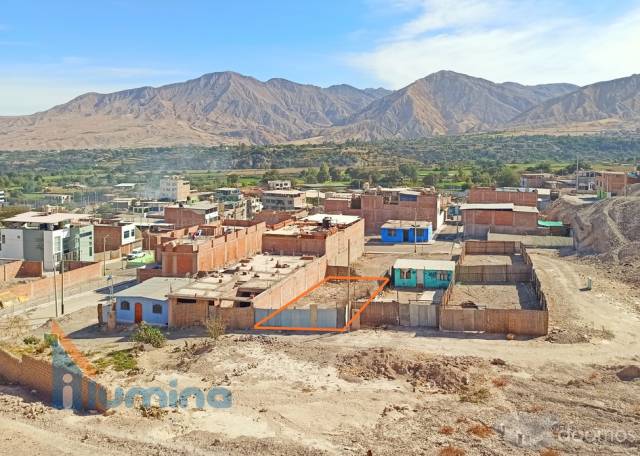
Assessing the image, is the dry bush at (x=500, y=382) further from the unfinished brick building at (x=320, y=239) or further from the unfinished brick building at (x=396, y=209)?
the unfinished brick building at (x=396, y=209)

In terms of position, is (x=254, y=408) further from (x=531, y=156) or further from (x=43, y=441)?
(x=531, y=156)

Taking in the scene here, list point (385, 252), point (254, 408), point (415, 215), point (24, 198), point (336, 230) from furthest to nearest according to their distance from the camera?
point (24, 198) < point (415, 215) < point (385, 252) < point (336, 230) < point (254, 408)

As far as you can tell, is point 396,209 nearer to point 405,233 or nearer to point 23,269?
point 405,233

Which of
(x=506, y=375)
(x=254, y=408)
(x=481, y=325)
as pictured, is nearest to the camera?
(x=254, y=408)

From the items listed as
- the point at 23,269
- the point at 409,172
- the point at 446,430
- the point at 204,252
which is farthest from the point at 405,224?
the point at 409,172

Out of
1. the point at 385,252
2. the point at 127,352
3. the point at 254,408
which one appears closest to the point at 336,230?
the point at 385,252

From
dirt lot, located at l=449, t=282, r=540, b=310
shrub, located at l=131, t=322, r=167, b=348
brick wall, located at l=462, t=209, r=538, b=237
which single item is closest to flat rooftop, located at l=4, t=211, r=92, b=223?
shrub, located at l=131, t=322, r=167, b=348
